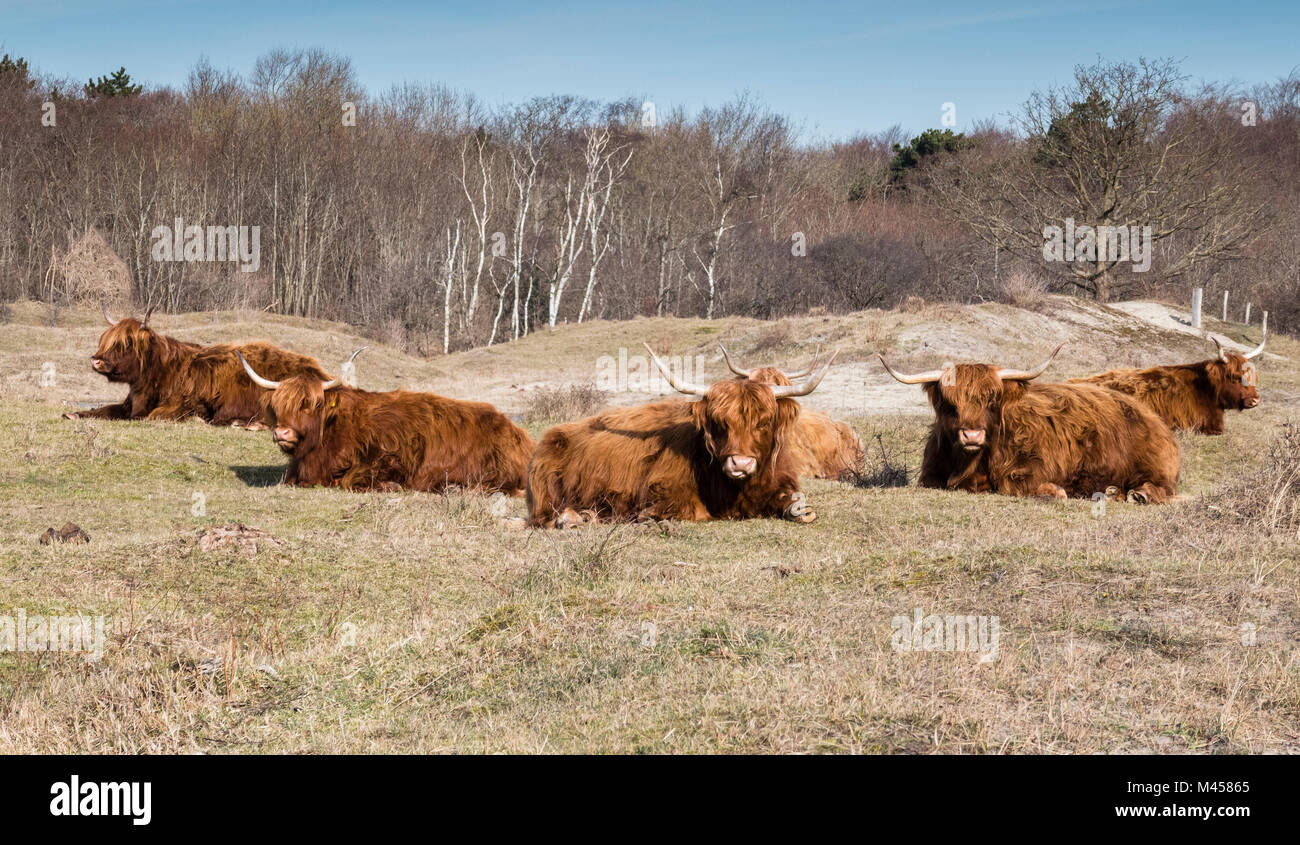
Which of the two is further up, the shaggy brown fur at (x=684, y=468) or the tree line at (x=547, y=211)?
the tree line at (x=547, y=211)

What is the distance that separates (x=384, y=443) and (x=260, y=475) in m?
1.80

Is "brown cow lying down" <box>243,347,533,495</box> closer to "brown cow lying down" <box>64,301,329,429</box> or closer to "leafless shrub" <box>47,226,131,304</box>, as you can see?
"brown cow lying down" <box>64,301,329,429</box>

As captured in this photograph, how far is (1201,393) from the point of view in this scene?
49.6ft

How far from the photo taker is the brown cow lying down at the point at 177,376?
15.0 metres

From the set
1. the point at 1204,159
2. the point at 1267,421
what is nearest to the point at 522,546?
the point at 1267,421

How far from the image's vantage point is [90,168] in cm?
4425

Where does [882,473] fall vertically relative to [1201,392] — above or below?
below

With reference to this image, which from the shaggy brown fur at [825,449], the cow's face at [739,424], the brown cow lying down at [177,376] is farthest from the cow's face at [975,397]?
the brown cow lying down at [177,376]

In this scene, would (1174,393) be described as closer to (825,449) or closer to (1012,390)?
(825,449)

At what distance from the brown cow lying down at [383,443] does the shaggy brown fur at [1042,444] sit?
13.3 feet

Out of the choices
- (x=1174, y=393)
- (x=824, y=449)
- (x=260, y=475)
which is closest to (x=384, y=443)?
(x=260, y=475)

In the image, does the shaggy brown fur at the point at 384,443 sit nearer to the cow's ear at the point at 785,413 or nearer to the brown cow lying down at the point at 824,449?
the brown cow lying down at the point at 824,449

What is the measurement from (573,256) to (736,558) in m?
35.3

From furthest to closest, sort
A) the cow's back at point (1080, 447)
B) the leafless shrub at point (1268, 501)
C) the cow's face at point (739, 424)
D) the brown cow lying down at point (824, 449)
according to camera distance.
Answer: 1. the brown cow lying down at point (824, 449)
2. the cow's back at point (1080, 447)
3. the cow's face at point (739, 424)
4. the leafless shrub at point (1268, 501)
